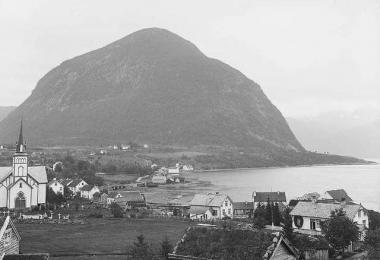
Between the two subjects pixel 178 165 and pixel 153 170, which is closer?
pixel 153 170

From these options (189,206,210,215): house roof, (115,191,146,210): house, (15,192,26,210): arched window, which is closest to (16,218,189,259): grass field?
(189,206,210,215): house roof

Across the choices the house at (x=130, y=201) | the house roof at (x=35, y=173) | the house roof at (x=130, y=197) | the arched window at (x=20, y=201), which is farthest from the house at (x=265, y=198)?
the arched window at (x=20, y=201)

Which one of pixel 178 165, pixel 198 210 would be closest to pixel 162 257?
pixel 198 210

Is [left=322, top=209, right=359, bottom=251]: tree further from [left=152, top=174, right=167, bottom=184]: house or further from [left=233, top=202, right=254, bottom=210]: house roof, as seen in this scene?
[left=152, top=174, right=167, bottom=184]: house

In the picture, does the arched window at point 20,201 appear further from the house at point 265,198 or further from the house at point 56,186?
the house at point 265,198

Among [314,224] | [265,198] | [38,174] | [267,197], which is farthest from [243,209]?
[38,174]

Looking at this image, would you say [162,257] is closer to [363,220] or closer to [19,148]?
[363,220]

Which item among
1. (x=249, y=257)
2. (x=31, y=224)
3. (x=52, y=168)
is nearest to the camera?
(x=249, y=257)
